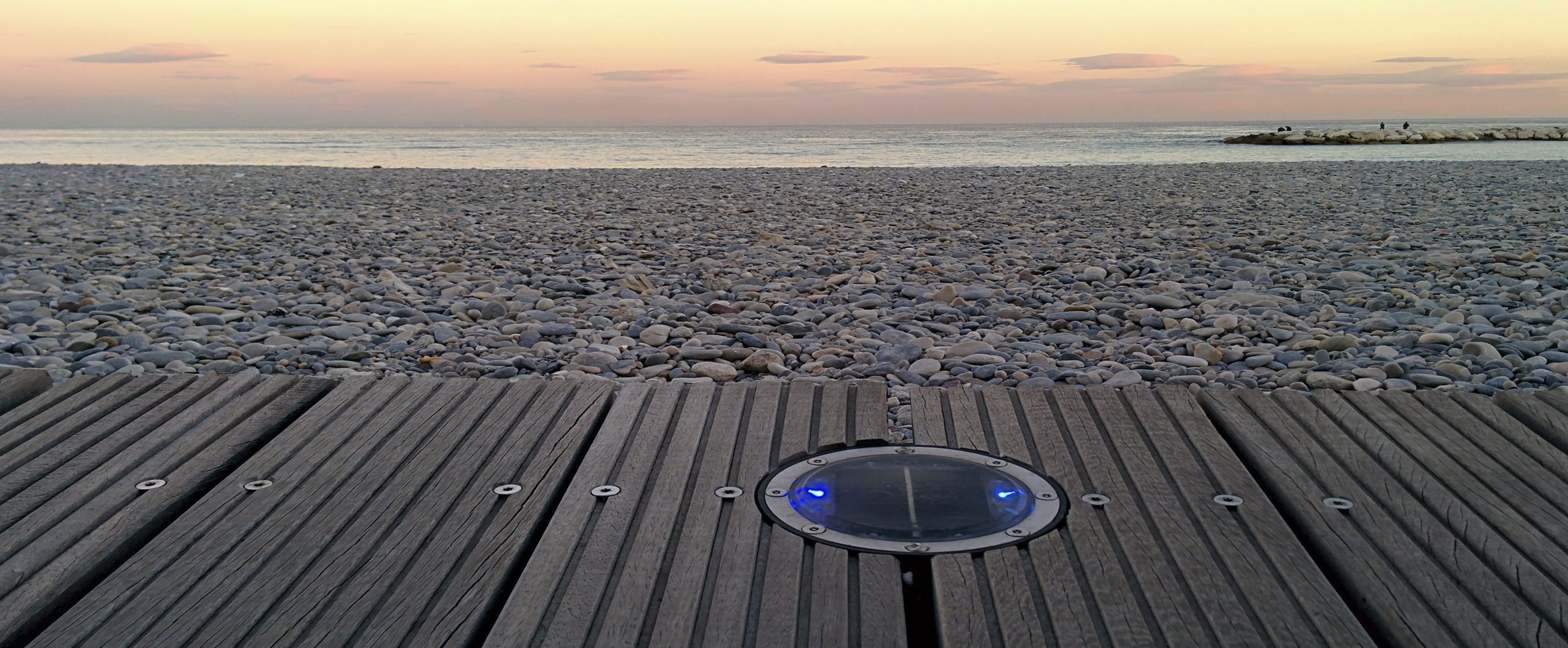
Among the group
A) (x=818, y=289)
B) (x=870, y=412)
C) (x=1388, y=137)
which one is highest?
(x=1388, y=137)

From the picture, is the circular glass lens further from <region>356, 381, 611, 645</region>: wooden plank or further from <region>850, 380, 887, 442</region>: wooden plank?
<region>356, 381, 611, 645</region>: wooden plank

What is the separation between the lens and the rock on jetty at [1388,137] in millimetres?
35406

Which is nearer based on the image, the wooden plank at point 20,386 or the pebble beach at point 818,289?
the wooden plank at point 20,386

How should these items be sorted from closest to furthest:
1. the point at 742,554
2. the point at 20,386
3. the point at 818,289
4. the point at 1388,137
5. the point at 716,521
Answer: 1. the point at 742,554
2. the point at 716,521
3. the point at 20,386
4. the point at 818,289
5. the point at 1388,137

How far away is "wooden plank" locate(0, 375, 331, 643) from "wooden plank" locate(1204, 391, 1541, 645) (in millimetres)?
1825

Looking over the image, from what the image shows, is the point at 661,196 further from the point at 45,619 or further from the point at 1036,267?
the point at 45,619

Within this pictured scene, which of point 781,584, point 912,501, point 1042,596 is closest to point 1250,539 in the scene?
point 1042,596

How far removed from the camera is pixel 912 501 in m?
1.63

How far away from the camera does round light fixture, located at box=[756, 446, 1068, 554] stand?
152cm

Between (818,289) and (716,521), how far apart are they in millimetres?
3650

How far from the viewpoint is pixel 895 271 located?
18.7 ft

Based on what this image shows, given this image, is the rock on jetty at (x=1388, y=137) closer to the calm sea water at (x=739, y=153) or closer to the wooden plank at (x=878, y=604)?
the calm sea water at (x=739, y=153)

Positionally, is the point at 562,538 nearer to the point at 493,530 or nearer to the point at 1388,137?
the point at 493,530

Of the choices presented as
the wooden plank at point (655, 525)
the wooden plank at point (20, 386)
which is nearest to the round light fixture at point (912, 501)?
the wooden plank at point (655, 525)
